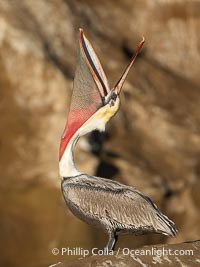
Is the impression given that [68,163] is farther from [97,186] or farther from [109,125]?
[109,125]

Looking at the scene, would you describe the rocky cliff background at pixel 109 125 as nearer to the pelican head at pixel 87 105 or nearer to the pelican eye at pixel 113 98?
the pelican head at pixel 87 105

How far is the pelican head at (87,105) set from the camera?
9695mm

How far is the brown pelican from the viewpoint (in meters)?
9.33

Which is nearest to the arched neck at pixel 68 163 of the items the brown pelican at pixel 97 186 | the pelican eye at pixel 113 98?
the brown pelican at pixel 97 186

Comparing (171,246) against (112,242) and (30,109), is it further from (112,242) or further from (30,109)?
(30,109)

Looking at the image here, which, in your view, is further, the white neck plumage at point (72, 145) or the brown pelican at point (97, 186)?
the white neck plumage at point (72, 145)

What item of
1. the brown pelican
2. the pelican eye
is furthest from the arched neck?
the pelican eye

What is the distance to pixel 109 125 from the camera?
1717 cm

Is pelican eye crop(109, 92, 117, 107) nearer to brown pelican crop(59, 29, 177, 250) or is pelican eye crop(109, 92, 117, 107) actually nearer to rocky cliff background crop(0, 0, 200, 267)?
brown pelican crop(59, 29, 177, 250)

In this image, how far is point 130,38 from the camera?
66.1ft

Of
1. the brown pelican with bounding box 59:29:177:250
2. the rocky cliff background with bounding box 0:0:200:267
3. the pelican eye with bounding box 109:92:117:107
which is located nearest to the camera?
the brown pelican with bounding box 59:29:177:250

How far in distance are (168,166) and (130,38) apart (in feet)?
12.9

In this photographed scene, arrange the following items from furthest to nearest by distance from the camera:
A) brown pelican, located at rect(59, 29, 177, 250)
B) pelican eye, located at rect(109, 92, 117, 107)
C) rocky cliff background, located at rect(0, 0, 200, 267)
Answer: rocky cliff background, located at rect(0, 0, 200, 267), pelican eye, located at rect(109, 92, 117, 107), brown pelican, located at rect(59, 29, 177, 250)

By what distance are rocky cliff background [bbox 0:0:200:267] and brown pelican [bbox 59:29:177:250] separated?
584 cm
